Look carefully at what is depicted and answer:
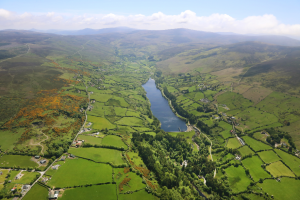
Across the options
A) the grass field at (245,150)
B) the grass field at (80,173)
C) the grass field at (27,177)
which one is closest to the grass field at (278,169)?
the grass field at (245,150)

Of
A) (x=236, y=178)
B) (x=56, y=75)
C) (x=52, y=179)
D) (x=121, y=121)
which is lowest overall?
(x=236, y=178)

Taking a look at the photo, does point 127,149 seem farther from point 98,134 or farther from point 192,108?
point 192,108

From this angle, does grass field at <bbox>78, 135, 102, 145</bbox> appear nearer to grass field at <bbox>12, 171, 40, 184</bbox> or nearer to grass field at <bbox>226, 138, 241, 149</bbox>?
grass field at <bbox>12, 171, 40, 184</bbox>

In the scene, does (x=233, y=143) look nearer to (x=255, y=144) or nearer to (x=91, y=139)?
(x=255, y=144)

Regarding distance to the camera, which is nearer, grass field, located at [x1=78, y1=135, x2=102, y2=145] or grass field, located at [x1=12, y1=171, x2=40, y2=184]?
grass field, located at [x1=12, y1=171, x2=40, y2=184]

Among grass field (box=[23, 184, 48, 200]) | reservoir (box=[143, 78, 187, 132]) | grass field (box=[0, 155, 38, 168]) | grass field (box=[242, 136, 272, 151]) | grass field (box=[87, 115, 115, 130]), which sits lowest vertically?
reservoir (box=[143, 78, 187, 132])

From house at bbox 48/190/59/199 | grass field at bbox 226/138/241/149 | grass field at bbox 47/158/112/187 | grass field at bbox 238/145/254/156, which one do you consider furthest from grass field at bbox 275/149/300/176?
house at bbox 48/190/59/199

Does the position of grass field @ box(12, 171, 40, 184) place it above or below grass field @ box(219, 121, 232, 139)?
above

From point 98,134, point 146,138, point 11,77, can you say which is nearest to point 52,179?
point 98,134
